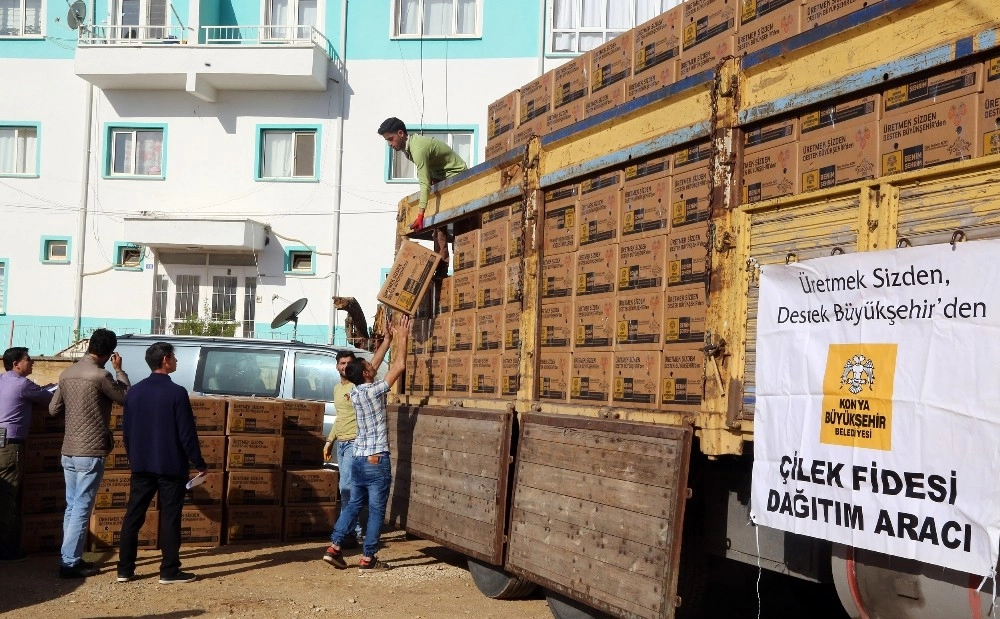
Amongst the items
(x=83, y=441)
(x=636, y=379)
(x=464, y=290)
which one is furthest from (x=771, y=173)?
(x=83, y=441)

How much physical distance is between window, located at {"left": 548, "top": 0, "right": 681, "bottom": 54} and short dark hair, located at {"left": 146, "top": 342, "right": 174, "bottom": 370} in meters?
14.9

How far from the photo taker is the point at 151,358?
8.69m

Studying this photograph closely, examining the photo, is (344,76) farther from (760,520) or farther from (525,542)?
(760,520)

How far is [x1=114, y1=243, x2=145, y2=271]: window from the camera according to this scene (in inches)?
923

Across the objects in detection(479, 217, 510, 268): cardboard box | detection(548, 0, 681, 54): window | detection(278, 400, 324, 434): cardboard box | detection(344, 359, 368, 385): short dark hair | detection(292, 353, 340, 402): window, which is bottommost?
detection(278, 400, 324, 434): cardboard box

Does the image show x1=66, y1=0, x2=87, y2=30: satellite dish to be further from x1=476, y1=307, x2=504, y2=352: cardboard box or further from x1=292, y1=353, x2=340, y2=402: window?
x1=476, y1=307, x2=504, y2=352: cardboard box

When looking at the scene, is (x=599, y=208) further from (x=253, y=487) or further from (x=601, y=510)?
(x=253, y=487)

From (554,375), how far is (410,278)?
2.41 metres

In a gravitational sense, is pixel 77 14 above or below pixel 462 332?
above

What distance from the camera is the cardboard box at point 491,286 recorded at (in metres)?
7.75

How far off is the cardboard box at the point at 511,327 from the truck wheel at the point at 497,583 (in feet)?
5.38

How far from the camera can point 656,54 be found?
6289 millimetres

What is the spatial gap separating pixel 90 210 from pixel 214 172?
298 centimetres

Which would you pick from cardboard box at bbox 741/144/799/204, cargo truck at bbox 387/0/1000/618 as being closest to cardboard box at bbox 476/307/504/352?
cargo truck at bbox 387/0/1000/618
